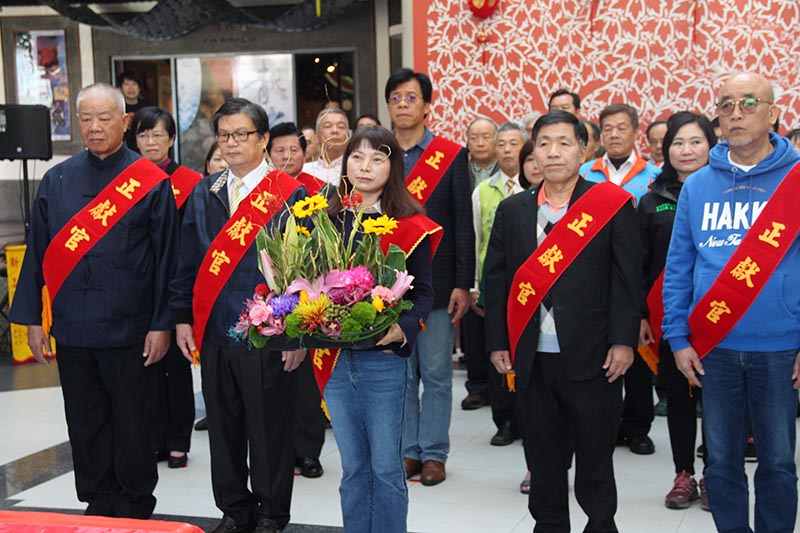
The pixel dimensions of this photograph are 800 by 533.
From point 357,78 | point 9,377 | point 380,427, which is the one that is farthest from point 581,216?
point 357,78

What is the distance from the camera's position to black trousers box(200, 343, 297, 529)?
339 cm

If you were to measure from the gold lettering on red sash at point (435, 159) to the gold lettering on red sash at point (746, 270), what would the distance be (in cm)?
156

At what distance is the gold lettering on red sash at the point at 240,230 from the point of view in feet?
11.1

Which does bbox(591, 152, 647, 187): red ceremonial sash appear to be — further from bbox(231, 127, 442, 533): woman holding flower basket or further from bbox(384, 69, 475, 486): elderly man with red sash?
bbox(231, 127, 442, 533): woman holding flower basket

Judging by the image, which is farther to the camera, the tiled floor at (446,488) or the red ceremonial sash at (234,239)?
the tiled floor at (446,488)

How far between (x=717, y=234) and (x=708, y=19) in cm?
418

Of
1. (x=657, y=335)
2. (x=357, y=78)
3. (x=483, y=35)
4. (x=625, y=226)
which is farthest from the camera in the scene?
(x=357, y=78)

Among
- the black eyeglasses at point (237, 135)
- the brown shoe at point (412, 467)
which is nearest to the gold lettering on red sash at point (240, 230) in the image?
the black eyeglasses at point (237, 135)

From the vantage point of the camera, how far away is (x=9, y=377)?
21.7 feet

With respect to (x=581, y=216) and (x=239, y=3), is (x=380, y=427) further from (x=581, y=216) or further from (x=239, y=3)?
(x=239, y=3)

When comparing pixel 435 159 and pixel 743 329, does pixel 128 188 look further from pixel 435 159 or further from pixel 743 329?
pixel 743 329

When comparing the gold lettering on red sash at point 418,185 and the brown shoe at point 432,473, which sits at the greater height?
the gold lettering on red sash at point 418,185

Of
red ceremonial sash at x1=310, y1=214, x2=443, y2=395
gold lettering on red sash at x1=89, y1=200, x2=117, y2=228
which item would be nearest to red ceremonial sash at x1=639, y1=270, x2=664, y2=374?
red ceremonial sash at x1=310, y1=214, x2=443, y2=395

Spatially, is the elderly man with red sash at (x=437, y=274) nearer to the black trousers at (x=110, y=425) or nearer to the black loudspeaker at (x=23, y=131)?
the black trousers at (x=110, y=425)
